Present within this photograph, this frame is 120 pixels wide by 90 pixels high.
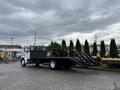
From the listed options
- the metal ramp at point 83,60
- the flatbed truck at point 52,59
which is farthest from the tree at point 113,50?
the metal ramp at point 83,60

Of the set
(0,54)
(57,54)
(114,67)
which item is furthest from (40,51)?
(0,54)

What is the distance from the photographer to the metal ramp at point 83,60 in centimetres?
1752

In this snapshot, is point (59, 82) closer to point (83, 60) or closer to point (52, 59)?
point (83, 60)

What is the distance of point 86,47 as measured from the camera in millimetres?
40781

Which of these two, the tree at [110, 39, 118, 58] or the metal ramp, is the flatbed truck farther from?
the tree at [110, 39, 118, 58]

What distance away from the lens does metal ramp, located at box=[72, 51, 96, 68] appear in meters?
17.5

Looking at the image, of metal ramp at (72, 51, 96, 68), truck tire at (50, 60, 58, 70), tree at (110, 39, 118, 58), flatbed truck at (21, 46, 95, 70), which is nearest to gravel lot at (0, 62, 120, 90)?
metal ramp at (72, 51, 96, 68)

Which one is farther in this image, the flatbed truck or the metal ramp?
the flatbed truck

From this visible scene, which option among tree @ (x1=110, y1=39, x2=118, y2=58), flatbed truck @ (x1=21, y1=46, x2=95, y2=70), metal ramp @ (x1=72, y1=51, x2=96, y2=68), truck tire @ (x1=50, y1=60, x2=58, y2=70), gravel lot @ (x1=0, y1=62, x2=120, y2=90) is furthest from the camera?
tree @ (x1=110, y1=39, x2=118, y2=58)

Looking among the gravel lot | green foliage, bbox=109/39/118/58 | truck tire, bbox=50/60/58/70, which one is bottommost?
the gravel lot

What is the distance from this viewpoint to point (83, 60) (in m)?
17.6

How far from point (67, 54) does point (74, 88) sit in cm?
1120

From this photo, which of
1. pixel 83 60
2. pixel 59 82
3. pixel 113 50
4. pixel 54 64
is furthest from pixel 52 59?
pixel 113 50

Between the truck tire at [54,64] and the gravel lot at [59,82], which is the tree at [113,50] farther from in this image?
the gravel lot at [59,82]
